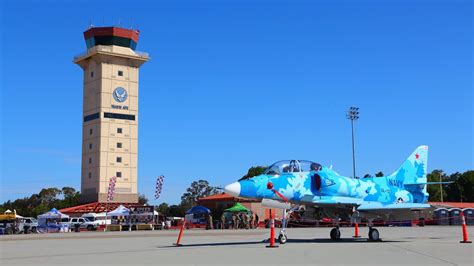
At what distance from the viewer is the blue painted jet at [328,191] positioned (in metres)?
18.3

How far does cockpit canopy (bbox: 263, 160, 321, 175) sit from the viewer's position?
62.2 ft

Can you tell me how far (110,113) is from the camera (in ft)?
301

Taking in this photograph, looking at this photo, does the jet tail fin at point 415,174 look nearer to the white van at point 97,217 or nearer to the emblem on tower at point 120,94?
the white van at point 97,217

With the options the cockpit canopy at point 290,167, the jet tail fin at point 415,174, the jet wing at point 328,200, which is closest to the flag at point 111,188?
the jet tail fin at point 415,174

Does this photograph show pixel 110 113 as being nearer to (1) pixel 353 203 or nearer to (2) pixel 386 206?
(1) pixel 353 203

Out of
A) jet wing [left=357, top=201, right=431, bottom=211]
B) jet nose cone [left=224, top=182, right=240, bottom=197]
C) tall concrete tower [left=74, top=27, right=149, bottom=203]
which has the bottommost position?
jet wing [left=357, top=201, right=431, bottom=211]

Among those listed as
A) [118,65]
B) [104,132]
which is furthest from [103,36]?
[104,132]

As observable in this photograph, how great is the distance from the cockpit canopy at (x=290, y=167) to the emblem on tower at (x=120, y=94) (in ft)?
253

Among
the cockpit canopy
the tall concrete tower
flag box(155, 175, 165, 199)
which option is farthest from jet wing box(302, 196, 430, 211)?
the tall concrete tower

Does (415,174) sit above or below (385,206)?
above

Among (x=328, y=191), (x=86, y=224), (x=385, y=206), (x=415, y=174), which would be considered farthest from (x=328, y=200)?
(x=86, y=224)

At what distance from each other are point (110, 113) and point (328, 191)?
7636 cm

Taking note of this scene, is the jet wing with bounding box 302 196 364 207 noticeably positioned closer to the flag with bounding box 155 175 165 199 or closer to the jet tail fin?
the jet tail fin

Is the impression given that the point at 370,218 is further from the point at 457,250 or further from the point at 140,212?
the point at 140,212
